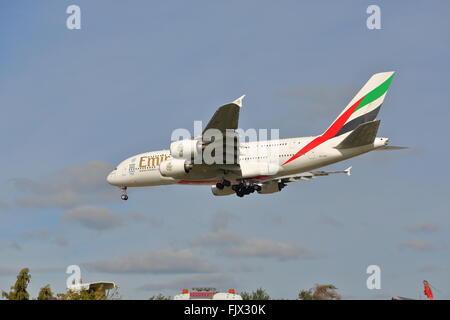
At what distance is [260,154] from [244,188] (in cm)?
420

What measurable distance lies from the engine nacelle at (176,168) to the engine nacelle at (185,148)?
3428mm

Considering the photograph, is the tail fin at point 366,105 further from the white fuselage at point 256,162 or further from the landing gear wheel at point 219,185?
the landing gear wheel at point 219,185

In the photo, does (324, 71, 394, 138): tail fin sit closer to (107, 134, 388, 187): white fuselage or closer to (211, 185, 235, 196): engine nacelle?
(107, 134, 388, 187): white fuselage

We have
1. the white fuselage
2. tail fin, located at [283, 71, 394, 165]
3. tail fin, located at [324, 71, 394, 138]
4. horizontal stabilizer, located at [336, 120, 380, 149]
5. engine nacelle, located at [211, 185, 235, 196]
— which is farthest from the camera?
engine nacelle, located at [211, 185, 235, 196]

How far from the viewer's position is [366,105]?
52.2 metres

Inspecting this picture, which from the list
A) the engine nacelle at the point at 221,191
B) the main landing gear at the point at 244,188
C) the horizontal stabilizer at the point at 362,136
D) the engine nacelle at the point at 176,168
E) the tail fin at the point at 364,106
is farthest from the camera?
the engine nacelle at the point at 221,191

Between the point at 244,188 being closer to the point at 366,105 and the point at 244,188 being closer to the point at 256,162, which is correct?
the point at 256,162

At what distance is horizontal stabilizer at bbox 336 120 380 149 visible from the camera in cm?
4498

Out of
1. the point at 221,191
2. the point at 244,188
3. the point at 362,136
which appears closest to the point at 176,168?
the point at 244,188

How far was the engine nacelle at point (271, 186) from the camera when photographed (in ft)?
189

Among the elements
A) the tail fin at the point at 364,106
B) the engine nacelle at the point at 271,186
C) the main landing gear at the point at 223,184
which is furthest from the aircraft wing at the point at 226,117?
the engine nacelle at the point at 271,186

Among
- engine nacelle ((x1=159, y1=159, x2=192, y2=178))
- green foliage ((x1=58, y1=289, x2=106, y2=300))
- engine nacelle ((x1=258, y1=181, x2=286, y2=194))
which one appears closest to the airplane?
engine nacelle ((x1=159, y1=159, x2=192, y2=178))

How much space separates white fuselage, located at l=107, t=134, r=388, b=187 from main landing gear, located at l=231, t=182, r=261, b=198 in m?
0.91
